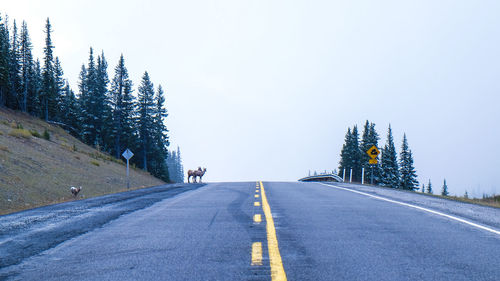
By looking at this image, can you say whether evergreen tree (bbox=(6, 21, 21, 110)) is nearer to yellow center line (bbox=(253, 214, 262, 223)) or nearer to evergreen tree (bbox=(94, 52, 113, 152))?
evergreen tree (bbox=(94, 52, 113, 152))

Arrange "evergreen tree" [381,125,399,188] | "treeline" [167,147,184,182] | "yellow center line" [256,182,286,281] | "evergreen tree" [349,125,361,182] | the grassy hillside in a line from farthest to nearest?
"treeline" [167,147,184,182] → "evergreen tree" [349,125,361,182] → "evergreen tree" [381,125,399,188] → the grassy hillside → "yellow center line" [256,182,286,281]

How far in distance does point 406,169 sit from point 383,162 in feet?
15.1

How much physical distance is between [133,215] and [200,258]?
491cm

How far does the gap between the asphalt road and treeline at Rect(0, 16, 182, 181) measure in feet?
177

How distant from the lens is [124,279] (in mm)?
4113

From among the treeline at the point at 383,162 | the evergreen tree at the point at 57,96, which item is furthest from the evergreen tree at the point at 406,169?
the evergreen tree at the point at 57,96

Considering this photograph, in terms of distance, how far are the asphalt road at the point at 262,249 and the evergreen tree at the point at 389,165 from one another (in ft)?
221

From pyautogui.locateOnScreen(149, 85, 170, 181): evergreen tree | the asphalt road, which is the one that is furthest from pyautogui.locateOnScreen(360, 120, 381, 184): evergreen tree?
the asphalt road

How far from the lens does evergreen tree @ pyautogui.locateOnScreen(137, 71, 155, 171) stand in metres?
61.2

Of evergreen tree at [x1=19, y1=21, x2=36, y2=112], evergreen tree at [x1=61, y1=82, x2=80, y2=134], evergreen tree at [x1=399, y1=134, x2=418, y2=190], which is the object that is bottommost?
evergreen tree at [x1=399, y1=134, x2=418, y2=190]

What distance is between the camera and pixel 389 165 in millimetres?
73812

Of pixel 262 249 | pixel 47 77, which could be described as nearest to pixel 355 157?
pixel 47 77

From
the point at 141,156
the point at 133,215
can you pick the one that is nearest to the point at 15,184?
the point at 133,215

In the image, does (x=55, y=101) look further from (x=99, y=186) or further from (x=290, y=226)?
(x=290, y=226)
